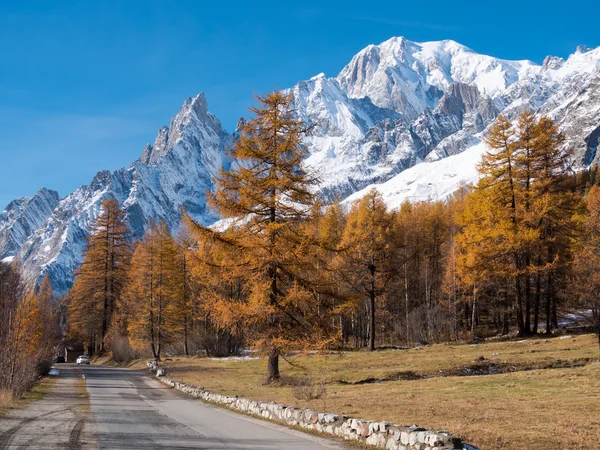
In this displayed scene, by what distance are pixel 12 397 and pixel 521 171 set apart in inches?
1049

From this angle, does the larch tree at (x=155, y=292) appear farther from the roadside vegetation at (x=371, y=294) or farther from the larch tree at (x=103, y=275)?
the larch tree at (x=103, y=275)

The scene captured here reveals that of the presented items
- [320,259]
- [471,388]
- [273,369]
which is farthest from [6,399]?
[471,388]

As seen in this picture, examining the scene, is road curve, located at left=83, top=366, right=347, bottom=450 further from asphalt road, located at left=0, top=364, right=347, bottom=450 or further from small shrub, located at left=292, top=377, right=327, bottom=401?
small shrub, located at left=292, top=377, right=327, bottom=401

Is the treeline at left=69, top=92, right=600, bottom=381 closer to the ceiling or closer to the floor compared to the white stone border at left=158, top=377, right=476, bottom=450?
closer to the ceiling

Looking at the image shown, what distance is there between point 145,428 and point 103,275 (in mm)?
42008

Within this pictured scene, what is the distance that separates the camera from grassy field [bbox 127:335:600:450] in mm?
9406

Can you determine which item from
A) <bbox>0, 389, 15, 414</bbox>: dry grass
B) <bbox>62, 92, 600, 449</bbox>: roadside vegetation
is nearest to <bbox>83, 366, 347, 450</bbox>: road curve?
<bbox>62, 92, 600, 449</bbox>: roadside vegetation

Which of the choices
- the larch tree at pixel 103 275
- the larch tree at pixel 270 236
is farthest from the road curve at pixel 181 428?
the larch tree at pixel 103 275

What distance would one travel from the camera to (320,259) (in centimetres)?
2041

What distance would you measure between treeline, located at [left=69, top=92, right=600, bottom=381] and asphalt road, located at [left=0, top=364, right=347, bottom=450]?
15.7 ft

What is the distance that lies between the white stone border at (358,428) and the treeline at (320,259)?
4.83 m

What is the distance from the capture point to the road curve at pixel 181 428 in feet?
32.0

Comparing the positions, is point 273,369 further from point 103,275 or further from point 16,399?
point 103,275

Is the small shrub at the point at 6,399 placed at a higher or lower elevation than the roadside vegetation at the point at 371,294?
lower
